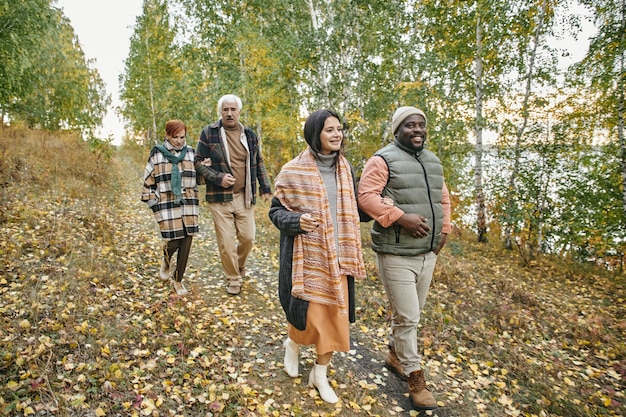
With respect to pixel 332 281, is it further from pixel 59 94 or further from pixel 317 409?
pixel 59 94

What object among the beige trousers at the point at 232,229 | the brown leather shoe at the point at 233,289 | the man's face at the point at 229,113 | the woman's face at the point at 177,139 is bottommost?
the brown leather shoe at the point at 233,289

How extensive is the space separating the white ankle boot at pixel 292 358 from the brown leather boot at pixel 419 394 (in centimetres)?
98

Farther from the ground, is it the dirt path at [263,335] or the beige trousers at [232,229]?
the beige trousers at [232,229]

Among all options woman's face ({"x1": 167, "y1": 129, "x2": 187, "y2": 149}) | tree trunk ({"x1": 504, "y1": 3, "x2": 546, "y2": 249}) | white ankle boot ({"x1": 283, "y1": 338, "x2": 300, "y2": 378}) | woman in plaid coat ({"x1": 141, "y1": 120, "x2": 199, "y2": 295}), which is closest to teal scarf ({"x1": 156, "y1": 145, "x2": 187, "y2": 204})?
woman in plaid coat ({"x1": 141, "y1": 120, "x2": 199, "y2": 295})

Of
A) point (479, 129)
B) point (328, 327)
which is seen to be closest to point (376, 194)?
point (328, 327)

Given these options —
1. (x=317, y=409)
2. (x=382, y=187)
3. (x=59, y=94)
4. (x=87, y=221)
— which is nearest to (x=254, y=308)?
(x=317, y=409)

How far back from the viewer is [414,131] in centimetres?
285

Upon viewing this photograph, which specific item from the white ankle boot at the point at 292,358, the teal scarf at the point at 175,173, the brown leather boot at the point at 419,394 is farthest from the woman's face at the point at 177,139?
the brown leather boot at the point at 419,394

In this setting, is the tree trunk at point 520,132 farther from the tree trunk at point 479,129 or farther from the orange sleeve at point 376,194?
the orange sleeve at point 376,194

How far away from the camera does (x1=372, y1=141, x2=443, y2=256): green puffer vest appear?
9.33 feet

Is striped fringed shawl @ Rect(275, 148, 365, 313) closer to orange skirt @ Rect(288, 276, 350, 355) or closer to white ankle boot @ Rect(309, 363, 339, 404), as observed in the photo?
orange skirt @ Rect(288, 276, 350, 355)

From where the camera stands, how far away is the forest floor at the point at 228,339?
2730 mm

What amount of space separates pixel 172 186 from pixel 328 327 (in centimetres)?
241

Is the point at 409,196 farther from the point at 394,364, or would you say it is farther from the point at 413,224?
the point at 394,364
